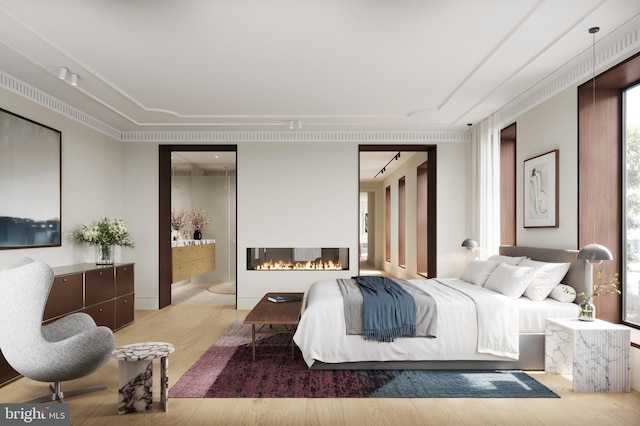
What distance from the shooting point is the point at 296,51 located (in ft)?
11.4

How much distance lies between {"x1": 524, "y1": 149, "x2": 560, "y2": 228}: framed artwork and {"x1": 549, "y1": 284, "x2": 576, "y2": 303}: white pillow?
0.71 metres

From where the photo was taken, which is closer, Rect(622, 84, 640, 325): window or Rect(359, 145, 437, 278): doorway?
Rect(622, 84, 640, 325): window

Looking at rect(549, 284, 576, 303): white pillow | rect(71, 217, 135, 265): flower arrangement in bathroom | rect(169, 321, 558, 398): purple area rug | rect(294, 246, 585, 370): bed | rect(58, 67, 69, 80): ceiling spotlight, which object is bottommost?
rect(169, 321, 558, 398): purple area rug

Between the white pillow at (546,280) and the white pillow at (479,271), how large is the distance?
0.75m

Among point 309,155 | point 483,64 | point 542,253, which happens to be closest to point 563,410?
point 542,253

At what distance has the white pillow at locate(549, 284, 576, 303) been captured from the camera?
12.0 ft

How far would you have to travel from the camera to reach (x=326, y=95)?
4.65 m

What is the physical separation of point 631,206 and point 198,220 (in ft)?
25.2

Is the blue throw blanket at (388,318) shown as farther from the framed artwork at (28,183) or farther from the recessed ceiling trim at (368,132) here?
the framed artwork at (28,183)

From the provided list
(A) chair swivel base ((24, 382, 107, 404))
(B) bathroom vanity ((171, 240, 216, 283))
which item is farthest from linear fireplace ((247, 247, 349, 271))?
(A) chair swivel base ((24, 382, 107, 404))

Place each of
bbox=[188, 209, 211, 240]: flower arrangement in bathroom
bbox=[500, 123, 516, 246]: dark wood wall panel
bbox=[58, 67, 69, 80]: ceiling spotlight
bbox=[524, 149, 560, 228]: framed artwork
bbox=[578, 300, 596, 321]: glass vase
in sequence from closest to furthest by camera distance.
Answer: bbox=[578, 300, 596, 321]: glass vase → bbox=[58, 67, 69, 80]: ceiling spotlight → bbox=[524, 149, 560, 228]: framed artwork → bbox=[500, 123, 516, 246]: dark wood wall panel → bbox=[188, 209, 211, 240]: flower arrangement in bathroom

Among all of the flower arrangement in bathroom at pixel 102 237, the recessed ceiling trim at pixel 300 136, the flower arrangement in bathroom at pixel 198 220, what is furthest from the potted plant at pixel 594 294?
the flower arrangement in bathroom at pixel 198 220

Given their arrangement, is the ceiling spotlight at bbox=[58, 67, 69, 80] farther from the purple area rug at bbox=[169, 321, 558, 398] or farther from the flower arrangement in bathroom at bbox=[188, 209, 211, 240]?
the flower arrangement in bathroom at bbox=[188, 209, 211, 240]

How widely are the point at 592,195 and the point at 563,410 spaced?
1925 millimetres
